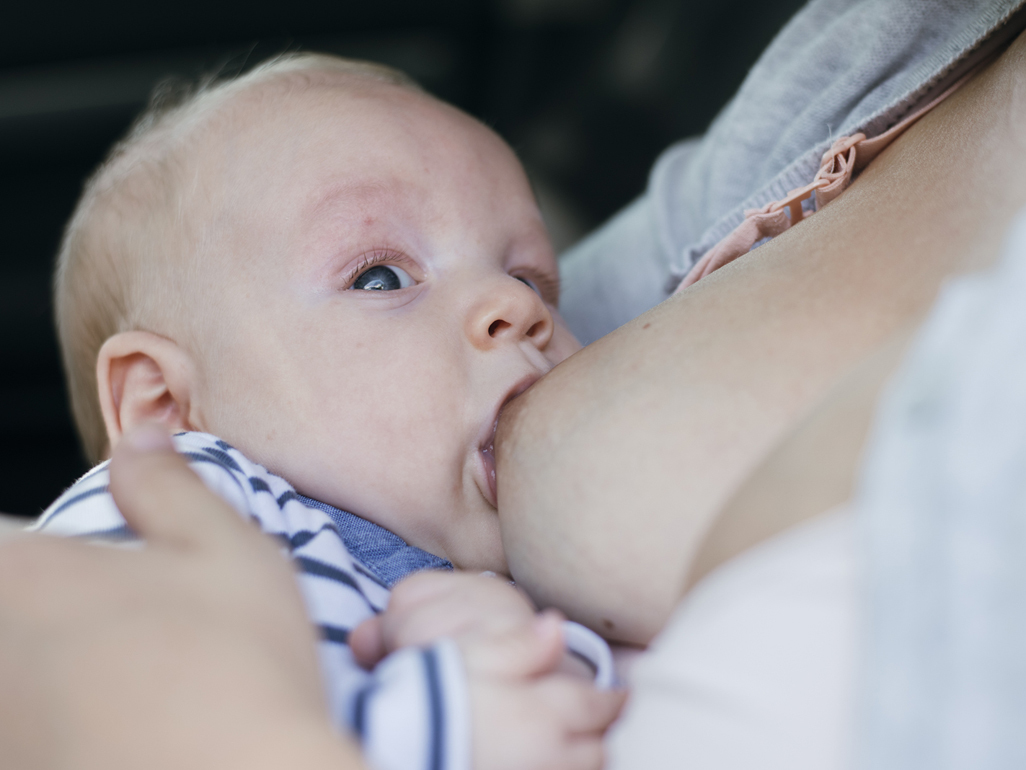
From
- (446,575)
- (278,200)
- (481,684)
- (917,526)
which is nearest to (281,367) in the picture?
(278,200)

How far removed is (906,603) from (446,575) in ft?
0.82

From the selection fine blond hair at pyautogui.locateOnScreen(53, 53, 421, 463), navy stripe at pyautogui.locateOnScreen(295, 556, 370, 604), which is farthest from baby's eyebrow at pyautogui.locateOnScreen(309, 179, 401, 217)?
navy stripe at pyautogui.locateOnScreen(295, 556, 370, 604)

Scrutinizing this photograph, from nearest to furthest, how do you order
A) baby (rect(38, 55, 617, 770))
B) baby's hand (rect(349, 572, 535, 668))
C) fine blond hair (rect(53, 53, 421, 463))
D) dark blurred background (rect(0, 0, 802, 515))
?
baby's hand (rect(349, 572, 535, 668)) → baby (rect(38, 55, 617, 770)) → fine blond hair (rect(53, 53, 421, 463)) → dark blurred background (rect(0, 0, 802, 515))

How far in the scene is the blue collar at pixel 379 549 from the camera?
615 millimetres

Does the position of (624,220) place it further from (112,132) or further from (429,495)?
(112,132)

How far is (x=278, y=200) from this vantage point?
2.44 feet

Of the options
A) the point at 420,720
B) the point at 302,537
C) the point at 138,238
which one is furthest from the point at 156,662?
the point at 138,238

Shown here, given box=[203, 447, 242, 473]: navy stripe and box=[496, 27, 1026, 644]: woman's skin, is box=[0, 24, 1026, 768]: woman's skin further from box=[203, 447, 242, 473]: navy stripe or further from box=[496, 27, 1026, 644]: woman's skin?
box=[203, 447, 242, 473]: navy stripe

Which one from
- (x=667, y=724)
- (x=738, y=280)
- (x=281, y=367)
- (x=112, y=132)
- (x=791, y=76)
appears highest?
(x=112, y=132)

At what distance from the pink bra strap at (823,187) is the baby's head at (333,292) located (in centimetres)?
18

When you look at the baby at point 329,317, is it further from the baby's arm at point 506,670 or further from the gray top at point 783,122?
the gray top at point 783,122

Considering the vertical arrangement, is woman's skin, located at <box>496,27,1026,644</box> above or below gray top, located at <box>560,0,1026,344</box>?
below

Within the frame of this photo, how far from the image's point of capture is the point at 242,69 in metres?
1.74

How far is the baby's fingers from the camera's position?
378 millimetres
